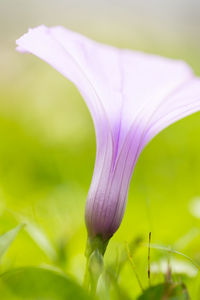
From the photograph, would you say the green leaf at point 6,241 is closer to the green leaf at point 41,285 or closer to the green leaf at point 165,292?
the green leaf at point 41,285

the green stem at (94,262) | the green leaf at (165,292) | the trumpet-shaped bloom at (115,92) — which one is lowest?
the green leaf at (165,292)

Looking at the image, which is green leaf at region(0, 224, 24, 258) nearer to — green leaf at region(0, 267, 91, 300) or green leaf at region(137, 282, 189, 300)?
green leaf at region(0, 267, 91, 300)

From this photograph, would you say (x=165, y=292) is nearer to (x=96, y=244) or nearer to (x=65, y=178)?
(x=96, y=244)

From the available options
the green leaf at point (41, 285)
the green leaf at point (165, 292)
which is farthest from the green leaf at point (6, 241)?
the green leaf at point (165, 292)

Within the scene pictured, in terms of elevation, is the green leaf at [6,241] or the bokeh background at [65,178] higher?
the bokeh background at [65,178]

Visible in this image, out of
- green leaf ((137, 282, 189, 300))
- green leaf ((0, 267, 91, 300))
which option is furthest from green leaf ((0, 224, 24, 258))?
green leaf ((137, 282, 189, 300))
